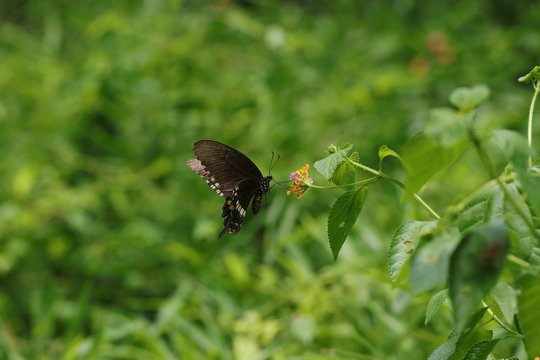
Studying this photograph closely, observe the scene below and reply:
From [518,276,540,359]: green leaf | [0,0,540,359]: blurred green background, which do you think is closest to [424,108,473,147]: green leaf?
[518,276,540,359]: green leaf

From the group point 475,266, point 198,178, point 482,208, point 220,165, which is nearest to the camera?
point 475,266

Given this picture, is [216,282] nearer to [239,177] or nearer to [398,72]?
[239,177]

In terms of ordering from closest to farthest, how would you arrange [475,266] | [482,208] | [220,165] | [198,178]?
[475,266]
[482,208]
[220,165]
[198,178]

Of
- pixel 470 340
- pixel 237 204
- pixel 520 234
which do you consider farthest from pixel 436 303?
pixel 237 204

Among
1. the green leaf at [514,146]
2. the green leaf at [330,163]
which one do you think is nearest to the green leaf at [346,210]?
the green leaf at [330,163]

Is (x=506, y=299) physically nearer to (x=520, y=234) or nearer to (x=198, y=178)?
(x=520, y=234)

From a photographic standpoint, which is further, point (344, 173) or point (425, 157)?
point (344, 173)
